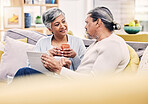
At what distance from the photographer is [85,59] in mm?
1753

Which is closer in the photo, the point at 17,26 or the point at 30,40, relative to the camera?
the point at 30,40

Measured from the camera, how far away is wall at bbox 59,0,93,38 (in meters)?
6.19

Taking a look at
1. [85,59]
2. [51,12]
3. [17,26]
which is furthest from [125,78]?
[17,26]

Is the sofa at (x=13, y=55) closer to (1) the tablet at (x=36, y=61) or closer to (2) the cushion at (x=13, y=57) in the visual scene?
(2) the cushion at (x=13, y=57)

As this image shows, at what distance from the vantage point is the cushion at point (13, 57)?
2.60 meters

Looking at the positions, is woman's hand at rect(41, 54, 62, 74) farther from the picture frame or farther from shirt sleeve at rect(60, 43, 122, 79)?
the picture frame

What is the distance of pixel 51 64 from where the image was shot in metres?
1.78

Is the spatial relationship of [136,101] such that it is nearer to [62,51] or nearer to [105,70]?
→ [105,70]

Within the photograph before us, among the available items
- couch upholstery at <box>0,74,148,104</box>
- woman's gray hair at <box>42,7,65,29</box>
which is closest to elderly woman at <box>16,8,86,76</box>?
woman's gray hair at <box>42,7,65,29</box>

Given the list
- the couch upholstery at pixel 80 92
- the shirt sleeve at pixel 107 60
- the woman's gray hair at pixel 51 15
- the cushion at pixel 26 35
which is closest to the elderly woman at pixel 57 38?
the woman's gray hair at pixel 51 15

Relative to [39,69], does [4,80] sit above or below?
below

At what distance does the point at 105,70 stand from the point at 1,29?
374cm

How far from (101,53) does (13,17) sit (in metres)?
3.66

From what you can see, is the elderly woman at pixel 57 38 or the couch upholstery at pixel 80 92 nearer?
the couch upholstery at pixel 80 92
